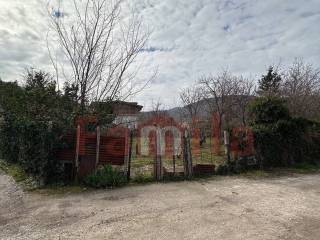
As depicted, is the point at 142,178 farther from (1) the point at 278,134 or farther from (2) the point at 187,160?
(1) the point at 278,134

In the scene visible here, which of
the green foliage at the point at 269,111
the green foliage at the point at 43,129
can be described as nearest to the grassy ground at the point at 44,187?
the green foliage at the point at 43,129

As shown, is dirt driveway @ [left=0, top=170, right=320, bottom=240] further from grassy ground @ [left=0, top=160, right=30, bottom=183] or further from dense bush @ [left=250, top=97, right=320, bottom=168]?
dense bush @ [left=250, top=97, right=320, bottom=168]

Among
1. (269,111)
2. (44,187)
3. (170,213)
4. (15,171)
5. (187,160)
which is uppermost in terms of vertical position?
(269,111)

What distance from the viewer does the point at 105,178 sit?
7129 mm

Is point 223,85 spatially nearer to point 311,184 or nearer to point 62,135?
point 311,184

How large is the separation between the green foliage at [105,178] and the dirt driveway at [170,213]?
0.36 metres

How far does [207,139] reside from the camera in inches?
641

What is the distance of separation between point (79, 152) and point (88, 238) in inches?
145

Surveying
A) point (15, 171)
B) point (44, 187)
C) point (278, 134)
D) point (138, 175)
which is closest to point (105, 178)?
point (138, 175)

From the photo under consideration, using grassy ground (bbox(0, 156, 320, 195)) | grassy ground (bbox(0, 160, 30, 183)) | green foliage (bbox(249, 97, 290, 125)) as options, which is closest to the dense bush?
green foliage (bbox(249, 97, 290, 125))

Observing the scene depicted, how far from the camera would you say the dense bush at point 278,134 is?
9.91 meters

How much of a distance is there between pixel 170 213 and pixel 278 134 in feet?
22.2

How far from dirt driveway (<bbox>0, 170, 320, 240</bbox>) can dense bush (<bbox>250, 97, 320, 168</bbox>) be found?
2.64 metres

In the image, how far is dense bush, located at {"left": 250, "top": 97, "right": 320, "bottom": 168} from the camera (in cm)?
991
